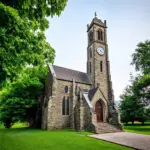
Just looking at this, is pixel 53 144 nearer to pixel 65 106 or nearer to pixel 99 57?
pixel 65 106

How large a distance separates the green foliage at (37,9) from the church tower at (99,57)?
2072cm

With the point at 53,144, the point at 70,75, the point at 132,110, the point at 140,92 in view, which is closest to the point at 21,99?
the point at 70,75

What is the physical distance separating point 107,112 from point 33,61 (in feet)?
67.3

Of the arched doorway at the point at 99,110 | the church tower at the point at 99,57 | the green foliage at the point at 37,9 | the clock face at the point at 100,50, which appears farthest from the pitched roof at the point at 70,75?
the green foliage at the point at 37,9

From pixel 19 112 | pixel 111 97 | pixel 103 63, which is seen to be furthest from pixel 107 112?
pixel 19 112

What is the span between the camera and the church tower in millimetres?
27025

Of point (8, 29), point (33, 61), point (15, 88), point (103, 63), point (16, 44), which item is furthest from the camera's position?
point (103, 63)

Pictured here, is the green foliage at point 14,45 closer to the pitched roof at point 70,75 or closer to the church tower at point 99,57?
the pitched roof at point 70,75

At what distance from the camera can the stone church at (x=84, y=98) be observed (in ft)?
66.9

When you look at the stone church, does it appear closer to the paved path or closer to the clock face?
the clock face

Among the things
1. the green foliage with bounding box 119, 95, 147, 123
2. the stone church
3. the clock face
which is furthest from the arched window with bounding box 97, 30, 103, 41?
the green foliage with bounding box 119, 95, 147, 123

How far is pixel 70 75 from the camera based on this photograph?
26.1 meters

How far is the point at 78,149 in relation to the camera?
8.36m

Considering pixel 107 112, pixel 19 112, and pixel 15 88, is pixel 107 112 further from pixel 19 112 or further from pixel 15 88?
pixel 15 88
